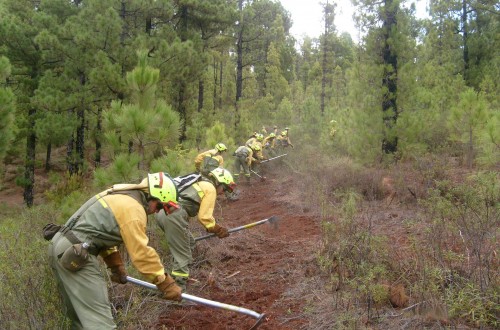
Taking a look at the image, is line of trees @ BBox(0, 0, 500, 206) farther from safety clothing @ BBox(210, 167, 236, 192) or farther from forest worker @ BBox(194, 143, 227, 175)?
safety clothing @ BBox(210, 167, 236, 192)

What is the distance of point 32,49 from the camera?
13.6m

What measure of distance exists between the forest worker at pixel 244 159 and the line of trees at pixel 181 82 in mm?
1209

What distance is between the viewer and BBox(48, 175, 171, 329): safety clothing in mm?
3354

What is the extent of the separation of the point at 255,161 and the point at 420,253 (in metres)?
10.8

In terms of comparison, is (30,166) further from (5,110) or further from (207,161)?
(207,161)

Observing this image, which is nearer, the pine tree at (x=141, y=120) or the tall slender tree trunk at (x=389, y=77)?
the pine tree at (x=141, y=120)

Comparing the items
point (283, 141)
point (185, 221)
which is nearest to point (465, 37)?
point (283, 141)

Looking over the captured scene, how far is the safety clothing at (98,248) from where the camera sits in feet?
11.0

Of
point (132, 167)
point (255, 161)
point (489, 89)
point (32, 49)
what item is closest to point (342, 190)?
point (132, 167)

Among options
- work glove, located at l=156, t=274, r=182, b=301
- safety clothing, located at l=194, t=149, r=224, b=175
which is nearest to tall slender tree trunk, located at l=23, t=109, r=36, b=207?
safety clothing, located at l=194, t=149, r=224, b=175

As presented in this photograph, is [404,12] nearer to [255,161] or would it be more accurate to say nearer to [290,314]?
[255,161]

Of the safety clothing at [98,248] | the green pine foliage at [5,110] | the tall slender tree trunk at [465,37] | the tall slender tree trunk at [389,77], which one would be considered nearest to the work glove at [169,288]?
the safety clothing at [98,248]

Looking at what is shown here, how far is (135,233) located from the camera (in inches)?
132

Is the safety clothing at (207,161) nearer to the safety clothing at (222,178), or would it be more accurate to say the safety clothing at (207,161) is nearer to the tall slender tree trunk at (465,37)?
the safety clothing at (222,178)
